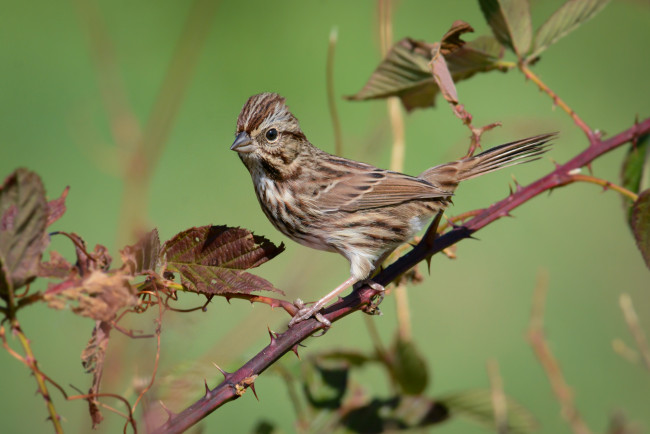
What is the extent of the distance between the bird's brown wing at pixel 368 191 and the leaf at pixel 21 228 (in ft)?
6.38

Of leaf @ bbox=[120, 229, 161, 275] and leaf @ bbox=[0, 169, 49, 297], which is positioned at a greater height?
leaf @ bbox=[0, 169, 49, 297]

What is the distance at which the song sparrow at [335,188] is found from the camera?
2.94m

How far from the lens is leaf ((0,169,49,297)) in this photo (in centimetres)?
123

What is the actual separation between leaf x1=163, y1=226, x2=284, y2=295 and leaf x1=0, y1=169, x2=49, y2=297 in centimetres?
35

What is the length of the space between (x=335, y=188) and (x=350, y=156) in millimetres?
1425

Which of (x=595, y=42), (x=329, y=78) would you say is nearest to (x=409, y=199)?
(x=329, y=78)

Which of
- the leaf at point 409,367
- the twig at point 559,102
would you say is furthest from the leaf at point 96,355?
the twig at point 559,102

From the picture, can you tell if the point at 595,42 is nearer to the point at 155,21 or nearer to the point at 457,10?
the point at 457,10

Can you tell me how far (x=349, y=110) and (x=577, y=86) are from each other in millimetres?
2215

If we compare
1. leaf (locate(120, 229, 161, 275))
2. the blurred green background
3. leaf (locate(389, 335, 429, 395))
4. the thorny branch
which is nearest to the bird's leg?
the thorny branch

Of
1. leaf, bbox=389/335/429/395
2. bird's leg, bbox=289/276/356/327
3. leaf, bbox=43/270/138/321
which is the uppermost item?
leaf, bbox=43/270/138/321

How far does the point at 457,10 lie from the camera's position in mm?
7605

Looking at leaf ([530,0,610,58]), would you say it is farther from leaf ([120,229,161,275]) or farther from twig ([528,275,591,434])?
leaf ([120,229,161,275])

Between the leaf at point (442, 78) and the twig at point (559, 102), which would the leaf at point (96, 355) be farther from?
the twig at point (559, 102)
